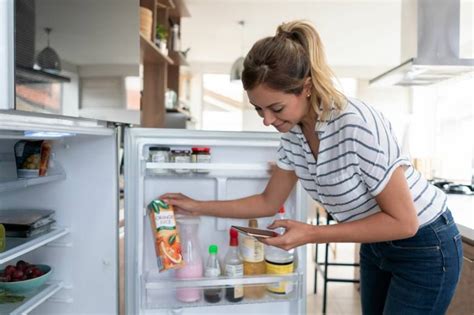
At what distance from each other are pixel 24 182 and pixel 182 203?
0.43 m

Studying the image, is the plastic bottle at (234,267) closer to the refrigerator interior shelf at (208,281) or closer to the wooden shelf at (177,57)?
the refrigerator interior shelf at (208,281)

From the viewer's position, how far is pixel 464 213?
5.75ft

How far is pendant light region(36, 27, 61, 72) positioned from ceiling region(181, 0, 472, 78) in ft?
9.61

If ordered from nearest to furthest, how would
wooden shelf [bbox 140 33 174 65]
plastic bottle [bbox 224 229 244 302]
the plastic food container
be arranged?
the plastic food container, plastic bottle [bbox 224 229 244 302], wooden shelf [bbox 140 33 174 65]

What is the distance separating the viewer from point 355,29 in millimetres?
4242

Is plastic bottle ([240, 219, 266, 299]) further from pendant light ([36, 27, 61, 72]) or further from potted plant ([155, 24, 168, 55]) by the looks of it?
potted plant ([155, 24, 168, 55])

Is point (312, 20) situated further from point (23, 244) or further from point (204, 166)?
point (23, 244)

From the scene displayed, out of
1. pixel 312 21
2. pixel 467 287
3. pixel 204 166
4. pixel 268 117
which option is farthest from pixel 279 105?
pixel 312 21

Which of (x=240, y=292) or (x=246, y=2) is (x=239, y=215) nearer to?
(x=240, y=292)

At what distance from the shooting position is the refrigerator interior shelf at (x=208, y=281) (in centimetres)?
120

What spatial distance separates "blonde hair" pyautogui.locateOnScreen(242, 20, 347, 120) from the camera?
91cm

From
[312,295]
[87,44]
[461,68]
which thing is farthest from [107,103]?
[312,295]

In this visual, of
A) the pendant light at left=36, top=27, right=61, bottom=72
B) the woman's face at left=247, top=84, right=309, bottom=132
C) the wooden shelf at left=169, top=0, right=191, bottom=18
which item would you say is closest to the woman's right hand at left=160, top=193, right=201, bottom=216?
the woman's face at left=247, top=84, right=309, bottom=132

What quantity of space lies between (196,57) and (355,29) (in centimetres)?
238
